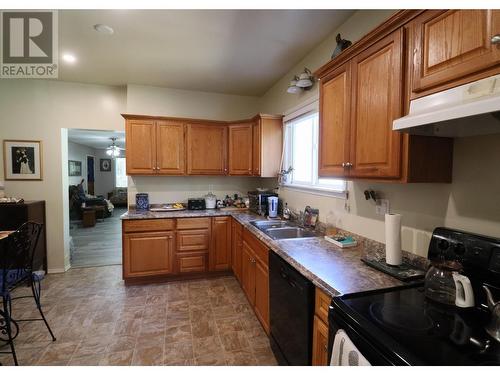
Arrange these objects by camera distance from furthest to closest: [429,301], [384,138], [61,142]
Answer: [61,142]
[384,138]
[429,301]

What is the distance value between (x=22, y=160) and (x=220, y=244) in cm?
286

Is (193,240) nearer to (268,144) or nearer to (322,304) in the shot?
(268,144)

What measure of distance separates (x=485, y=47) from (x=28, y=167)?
4.59 metres

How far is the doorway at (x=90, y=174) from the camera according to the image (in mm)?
9461

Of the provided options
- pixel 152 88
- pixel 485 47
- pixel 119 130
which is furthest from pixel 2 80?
pixel 485 47

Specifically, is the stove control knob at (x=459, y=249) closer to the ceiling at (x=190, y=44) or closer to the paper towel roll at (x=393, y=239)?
the paper towel roll at (x=393, y=239)

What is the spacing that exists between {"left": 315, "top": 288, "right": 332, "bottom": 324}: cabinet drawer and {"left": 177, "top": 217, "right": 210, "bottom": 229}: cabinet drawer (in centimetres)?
221

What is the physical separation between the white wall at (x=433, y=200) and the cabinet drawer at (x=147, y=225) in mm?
1971

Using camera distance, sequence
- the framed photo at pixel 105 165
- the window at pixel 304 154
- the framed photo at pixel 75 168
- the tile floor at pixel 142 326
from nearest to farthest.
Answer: the tile floor at pixel 142 326 → the window at pixel 304 154 → the framed photo at pixel 75 168 → the framed photo at pixel 105 165

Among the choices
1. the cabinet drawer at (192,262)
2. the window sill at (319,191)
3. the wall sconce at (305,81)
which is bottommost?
the cabinet drawer at (192,262)

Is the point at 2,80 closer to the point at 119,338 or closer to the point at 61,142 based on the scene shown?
the point at 61,142

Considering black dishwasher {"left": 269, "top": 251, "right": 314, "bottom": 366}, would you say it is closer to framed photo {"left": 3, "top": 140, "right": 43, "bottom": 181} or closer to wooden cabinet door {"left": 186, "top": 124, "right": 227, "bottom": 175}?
wooden cabinet door {"left": 186, "top": 124, "right": 227, "bottom": 175}

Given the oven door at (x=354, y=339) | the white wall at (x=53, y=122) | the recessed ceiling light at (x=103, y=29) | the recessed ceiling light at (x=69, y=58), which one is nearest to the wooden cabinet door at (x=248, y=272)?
the oven door at (x=354, y=339)

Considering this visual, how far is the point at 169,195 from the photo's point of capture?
3850mm
